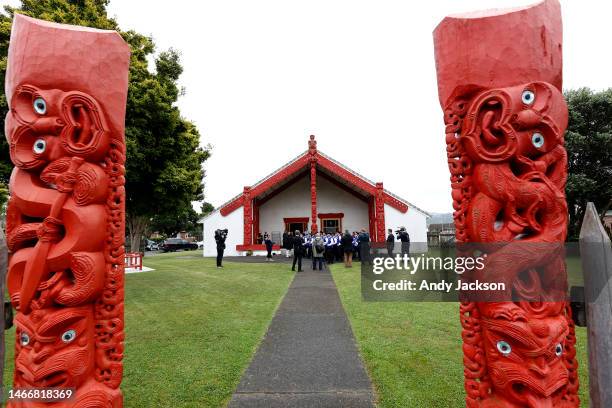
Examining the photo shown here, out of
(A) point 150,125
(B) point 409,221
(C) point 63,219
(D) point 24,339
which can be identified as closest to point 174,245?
(B) point 409,221

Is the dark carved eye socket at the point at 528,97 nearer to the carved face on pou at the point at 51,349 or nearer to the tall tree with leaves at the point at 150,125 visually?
the carved face on pou at the point at 51,349

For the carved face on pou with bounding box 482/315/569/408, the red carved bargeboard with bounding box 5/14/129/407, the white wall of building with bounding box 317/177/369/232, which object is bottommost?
the carved face on pou with bounding box 482/315/569/408

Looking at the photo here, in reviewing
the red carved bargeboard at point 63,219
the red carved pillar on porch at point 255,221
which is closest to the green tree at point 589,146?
the red carved pillar on porch at point 255,221

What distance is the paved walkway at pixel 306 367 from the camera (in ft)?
11.8

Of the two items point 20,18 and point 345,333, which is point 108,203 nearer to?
point 20,18

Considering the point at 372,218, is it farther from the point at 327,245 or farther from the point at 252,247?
the point at 252,247

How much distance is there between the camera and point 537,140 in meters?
2.52

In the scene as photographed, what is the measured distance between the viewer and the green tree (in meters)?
16.2

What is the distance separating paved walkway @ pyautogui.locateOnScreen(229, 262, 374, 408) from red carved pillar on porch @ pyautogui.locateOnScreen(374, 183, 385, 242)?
534 inches

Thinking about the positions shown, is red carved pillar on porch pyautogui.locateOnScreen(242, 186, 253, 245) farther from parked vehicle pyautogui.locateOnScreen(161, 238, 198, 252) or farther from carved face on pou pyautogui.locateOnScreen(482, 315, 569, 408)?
parked vehicle pyautogui.locateOnScreen(161, 238, 198, 252)

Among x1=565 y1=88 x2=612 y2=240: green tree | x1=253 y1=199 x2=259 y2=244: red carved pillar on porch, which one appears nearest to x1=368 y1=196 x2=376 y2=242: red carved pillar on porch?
x1=253 y1=199 x2=259 y2=244: red carved pillar on porch

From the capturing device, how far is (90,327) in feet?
9.25

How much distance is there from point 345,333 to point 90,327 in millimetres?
3942

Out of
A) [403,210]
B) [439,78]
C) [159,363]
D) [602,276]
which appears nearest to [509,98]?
[439,78]
